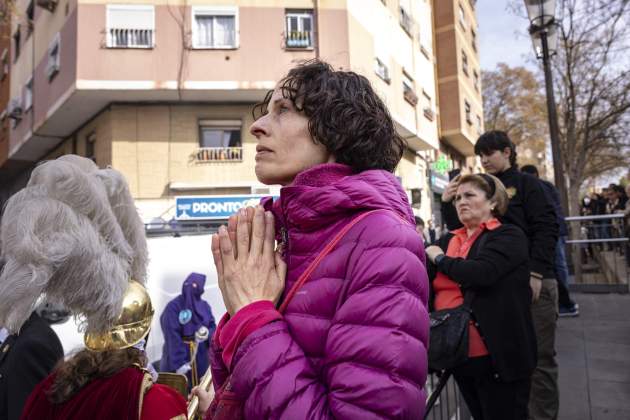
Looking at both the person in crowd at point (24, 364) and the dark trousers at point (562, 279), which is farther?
the dark trousers at point (562, 279)

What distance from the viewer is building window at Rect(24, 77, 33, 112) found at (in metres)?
17.2

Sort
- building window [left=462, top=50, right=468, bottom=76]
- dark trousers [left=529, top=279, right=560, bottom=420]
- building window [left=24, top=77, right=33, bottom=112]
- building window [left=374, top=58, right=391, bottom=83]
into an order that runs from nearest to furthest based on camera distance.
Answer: dark trousers [left=529, top=279, right=560, bottom=420]
building window [left=374, top=58, right=391, bottom=83]
building window [left=24, top=77, right=33, bottom=112]
building window [left=462, top=50, right=468, bottom=76]

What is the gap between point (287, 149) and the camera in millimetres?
1297

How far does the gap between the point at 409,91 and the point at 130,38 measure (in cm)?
1065

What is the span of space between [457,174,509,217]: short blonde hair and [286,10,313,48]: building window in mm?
12281

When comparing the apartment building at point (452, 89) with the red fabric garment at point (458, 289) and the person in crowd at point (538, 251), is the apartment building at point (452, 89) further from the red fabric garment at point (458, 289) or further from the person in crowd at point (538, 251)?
the red fabric garment at point (458, 289)

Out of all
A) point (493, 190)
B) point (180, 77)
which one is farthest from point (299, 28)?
point (493, 190)

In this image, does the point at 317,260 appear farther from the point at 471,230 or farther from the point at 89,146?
the point at 89,146

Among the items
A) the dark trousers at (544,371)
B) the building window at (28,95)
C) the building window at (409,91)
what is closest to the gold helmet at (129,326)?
the dark trousers at (544,371)

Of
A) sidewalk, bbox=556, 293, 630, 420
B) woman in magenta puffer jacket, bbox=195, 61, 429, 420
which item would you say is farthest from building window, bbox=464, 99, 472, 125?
woman in magenta puffer jacket, bbox=195, 61, 429, 420

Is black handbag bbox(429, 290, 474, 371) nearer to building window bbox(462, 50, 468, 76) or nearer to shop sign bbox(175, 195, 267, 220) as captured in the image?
shop sign bbox(175, 195, 267, 220)

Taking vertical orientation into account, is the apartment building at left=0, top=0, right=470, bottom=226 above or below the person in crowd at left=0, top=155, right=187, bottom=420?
above

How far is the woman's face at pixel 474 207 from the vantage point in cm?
295

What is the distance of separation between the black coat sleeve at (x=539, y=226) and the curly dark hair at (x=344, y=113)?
2.42 metres
